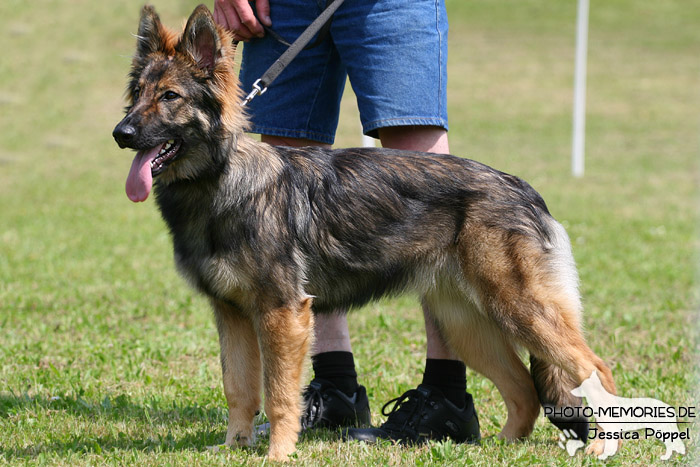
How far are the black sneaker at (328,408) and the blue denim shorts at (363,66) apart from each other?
1409 mm

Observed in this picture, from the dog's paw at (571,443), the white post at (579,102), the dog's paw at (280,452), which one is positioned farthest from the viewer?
the white post at (579,102)

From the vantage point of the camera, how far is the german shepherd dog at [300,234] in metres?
3.56

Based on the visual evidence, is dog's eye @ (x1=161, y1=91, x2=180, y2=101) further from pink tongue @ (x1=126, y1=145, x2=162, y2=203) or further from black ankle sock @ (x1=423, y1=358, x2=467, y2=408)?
black ankle sock @ (x1=423, y1=358, x2=467, y2=408)

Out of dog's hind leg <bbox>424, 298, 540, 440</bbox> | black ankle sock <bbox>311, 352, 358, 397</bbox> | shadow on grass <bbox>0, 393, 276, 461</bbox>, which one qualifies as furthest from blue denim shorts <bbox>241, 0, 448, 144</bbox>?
shadow on grass <bbox>0, 393, 276, 461</bbox>

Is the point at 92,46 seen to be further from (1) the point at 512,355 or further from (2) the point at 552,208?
(1) the point at 512,355

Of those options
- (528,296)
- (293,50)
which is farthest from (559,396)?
(293,50)

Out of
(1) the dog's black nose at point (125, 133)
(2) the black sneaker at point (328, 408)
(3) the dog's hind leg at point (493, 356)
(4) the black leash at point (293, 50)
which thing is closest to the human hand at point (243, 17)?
(4) the black leash at point (293, 50)

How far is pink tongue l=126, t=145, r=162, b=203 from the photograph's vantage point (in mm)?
3445

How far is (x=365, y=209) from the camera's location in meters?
3.78

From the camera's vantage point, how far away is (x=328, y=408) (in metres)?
4.29

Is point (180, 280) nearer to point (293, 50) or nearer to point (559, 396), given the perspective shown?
point (293, 50)

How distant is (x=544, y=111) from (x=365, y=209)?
2092 centimetres

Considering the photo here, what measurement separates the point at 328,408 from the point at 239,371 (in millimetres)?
626

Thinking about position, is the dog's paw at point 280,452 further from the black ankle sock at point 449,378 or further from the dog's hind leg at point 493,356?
the dog's hind leg at point 493,356
